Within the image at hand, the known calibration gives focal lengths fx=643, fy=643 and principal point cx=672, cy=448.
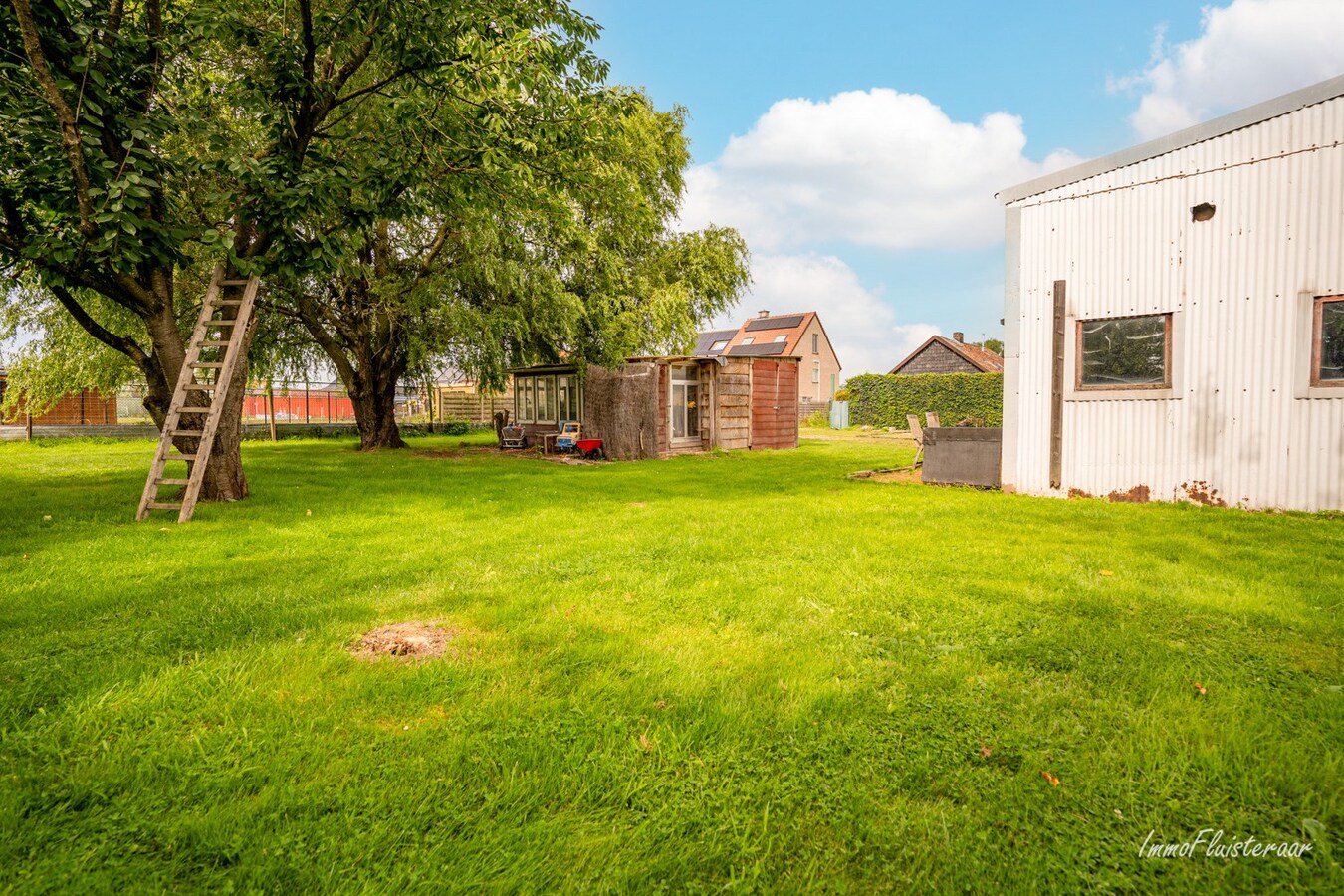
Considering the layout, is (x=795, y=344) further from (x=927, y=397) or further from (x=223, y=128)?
(x=223, y=128)

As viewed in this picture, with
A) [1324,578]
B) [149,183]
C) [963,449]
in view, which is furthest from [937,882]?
[963,449]

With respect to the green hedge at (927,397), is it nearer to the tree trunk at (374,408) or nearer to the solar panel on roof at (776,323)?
the solar panel on roof at (776,323)

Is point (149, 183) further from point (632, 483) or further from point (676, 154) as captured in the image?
point (676, 154)

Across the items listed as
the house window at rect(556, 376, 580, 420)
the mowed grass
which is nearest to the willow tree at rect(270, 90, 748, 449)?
the house window at rect(556, 376, 580, 420)

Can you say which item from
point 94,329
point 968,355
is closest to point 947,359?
point 968,355

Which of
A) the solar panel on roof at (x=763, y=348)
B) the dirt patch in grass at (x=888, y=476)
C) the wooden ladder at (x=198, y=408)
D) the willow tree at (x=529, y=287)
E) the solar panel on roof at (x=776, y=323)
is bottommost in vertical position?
the dirt patch in grass at (x=888, y=476)

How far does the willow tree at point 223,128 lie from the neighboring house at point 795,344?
40547mm

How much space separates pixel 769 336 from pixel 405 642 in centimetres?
4809

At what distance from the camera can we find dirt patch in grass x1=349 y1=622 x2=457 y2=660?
3.46 meters

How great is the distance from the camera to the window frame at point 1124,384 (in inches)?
326

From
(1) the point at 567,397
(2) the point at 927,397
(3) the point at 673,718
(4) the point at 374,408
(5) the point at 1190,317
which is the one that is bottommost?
(3) the point at 673,718

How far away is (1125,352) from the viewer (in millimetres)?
8570

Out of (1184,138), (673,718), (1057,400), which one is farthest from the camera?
(1057,400)

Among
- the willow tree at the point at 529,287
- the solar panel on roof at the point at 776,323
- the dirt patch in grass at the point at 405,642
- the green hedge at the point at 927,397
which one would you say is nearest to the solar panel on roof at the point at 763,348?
the solar panel on roof at the point at 776,323
